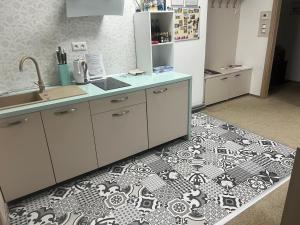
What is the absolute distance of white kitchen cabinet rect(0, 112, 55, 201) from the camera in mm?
1757

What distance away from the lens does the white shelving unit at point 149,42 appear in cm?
251

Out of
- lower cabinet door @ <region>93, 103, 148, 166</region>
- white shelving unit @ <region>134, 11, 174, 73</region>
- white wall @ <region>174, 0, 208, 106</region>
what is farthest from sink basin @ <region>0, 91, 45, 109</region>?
white wall @ <region>174, 0, 208, 106</region>

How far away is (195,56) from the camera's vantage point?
3369mm

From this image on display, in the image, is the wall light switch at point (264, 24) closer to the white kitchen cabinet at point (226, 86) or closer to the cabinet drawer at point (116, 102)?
the white kitchen cabinet at point (226, 86)

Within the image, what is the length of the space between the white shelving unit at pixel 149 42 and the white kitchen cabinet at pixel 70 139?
0.98 meters

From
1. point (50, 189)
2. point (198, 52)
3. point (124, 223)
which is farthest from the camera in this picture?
point (198, 52)

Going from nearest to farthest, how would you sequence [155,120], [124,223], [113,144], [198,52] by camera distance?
[124,223] < [113,144] < [155,120] < [198,52]

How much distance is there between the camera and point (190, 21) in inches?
122

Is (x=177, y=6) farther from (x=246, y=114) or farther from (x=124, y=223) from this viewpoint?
(x=124, y=223)

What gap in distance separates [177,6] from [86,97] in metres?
1.78

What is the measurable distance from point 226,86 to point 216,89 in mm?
228

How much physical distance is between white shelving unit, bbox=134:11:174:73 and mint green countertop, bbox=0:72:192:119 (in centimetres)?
21

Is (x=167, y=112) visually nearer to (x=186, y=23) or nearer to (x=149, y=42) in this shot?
(x=149, y=42)

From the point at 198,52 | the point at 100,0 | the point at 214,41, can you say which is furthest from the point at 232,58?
the point at 100,0
